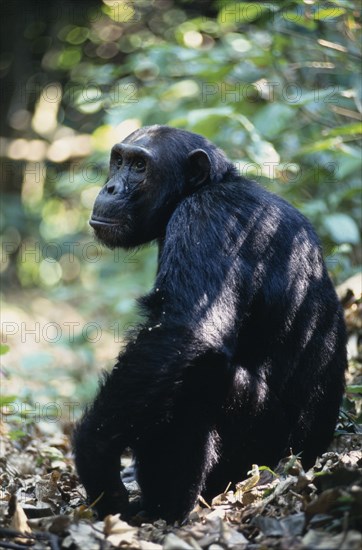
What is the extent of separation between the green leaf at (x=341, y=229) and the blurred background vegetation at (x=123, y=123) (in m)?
0.02

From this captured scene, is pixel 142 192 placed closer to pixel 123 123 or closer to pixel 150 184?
pixel 150 184

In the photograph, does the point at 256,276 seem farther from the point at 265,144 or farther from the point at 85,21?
the point at 85,21

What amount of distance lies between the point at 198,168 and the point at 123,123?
147 inches

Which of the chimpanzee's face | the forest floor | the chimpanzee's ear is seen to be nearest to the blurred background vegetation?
the chimpanzee's face

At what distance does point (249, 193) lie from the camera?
5195mm

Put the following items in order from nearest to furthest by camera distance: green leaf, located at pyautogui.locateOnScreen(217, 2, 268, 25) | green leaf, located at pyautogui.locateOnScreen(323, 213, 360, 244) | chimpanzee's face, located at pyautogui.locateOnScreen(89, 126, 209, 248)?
chimpanzee's face, located at pyautogui.locateOnScreen(89, 126, 209, 248) → green leaf, located at pyautogui.locateOnScreen(217, 2, 268, 25) → green leaf, located at pyautogui.locateOnScreen(323, 213, 360, 244)

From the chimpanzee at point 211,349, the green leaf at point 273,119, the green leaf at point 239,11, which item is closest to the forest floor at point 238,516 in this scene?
the chimpanzee at point 211,349

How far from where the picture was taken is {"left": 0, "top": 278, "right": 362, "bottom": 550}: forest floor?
3.36m

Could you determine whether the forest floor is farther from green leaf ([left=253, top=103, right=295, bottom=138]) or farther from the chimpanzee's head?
green leaf ([left=253, top=103, right=295, bottom=138])

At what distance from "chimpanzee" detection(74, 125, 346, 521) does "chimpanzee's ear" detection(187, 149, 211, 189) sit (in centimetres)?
→ 1

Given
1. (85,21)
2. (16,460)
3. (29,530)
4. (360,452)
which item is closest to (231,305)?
(360,452)

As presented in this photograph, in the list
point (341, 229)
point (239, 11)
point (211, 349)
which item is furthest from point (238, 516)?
point (239, 11)

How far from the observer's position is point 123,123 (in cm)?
914

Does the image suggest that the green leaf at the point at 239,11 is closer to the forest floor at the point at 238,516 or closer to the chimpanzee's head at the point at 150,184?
the chimpanzee's head at the point at 150,184
